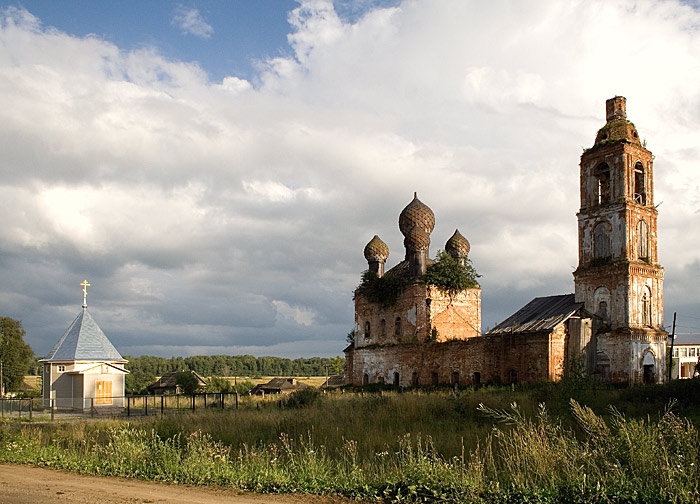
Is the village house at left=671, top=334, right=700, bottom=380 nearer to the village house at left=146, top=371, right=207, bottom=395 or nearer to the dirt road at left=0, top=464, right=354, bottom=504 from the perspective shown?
the village house at left=146, top=371, right=207, bottom=395

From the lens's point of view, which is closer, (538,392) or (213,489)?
(213,489)

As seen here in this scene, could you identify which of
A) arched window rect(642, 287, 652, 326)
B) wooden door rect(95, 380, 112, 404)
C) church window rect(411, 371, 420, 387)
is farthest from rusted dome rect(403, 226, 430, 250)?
wooden door rect(95, 380, 112, 404)

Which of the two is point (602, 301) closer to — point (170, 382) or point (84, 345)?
point (84, 345)

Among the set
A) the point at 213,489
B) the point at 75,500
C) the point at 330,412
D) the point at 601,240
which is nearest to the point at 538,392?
the point at 330,412

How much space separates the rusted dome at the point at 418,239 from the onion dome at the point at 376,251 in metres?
3.29

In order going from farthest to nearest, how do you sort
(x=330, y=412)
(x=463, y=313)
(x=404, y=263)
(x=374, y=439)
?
(x=404, y=263), (x=463, y=313), (x=330, y=412), (x=374, y=439)

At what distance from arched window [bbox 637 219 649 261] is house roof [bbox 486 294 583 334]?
12.4 feet

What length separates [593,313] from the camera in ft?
99.6

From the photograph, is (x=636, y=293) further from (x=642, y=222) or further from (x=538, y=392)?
(x=538, y=392)

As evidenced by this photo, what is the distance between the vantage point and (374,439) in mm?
13266

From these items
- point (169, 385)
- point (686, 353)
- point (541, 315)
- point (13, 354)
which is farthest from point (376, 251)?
point (686, 353)

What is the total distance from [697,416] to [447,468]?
12079 millimetres

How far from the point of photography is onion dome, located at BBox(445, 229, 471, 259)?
38.9m

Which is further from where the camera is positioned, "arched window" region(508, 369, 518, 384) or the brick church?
"arched window" region(508, 369, 518, 384)
